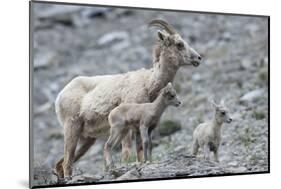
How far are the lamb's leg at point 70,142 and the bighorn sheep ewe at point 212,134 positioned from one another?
111 cm

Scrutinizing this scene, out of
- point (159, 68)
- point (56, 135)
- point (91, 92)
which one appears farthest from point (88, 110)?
point (56, 135)

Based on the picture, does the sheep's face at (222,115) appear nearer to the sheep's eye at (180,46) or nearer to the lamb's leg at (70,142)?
the sheep's eye at (180,46)

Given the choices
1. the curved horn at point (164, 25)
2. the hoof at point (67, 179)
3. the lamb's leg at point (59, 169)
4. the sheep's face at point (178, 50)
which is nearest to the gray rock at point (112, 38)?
the curved horn at point (164, 25)

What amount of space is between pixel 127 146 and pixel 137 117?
10.6 inches

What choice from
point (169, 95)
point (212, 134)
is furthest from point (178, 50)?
point (212, 134)

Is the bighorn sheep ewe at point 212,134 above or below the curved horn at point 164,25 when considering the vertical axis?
below

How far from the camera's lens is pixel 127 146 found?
5215mm

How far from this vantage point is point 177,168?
5453 mm

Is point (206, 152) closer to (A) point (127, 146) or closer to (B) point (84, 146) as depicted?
(A) point (127, 146)

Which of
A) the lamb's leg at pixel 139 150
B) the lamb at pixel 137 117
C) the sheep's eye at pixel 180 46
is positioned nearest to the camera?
the lamb at pixel 137 117

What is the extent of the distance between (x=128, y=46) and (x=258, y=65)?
1.44 m

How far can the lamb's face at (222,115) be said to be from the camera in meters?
5.57
